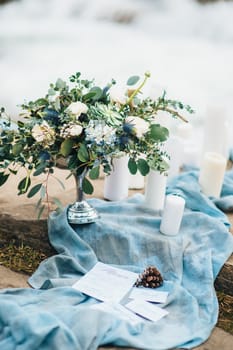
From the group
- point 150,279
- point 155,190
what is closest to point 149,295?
point 150,279

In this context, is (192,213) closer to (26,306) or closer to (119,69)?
(26,306)

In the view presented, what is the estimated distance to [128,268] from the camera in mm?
1506

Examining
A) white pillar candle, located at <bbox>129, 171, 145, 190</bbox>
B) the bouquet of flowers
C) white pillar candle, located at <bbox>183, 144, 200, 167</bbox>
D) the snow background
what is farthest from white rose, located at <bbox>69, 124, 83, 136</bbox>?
the snow background

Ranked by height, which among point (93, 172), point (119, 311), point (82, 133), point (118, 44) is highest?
point (118, 44)

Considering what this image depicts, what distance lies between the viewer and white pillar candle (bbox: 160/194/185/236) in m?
1.56

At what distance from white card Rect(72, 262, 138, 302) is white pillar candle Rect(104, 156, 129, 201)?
1.16ft

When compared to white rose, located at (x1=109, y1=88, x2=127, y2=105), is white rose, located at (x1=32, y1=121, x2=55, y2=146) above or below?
below

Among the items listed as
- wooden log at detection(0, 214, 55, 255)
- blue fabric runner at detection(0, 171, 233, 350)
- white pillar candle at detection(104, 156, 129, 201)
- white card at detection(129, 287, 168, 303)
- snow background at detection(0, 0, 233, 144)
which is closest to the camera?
blue fabric runner at detection(0, 171, 233, 350)

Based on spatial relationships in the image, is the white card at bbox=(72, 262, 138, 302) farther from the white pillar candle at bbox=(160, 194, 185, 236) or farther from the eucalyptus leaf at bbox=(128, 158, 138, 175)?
the eucalyptus leaf at bbox=(128, 158, 138, 175)

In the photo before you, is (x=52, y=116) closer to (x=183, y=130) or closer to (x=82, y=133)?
(x=82, y=133)

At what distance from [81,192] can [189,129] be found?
0.61 meters

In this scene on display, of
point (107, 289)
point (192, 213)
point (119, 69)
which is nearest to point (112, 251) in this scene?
point (107, 289)

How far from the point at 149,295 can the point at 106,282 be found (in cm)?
13

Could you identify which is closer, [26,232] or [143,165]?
[143,165]
